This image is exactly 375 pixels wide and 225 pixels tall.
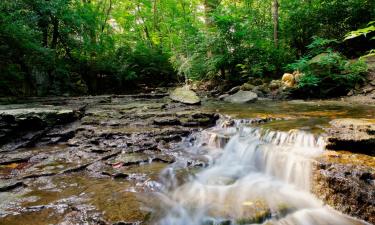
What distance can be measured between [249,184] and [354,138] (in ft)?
5.76

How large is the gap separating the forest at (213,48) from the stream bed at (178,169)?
4.30m

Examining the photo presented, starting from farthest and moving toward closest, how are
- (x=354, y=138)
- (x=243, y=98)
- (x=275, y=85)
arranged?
1. (x=275, y=85)
2. (x=243, y=98)
3. (x=354, y=138)

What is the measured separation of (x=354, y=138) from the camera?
176 inches

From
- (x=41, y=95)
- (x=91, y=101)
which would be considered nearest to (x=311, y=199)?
(x=91, y=101)

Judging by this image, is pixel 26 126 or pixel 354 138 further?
pixel 26 126

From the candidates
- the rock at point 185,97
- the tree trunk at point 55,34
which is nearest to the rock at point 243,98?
the rock at point 185,97

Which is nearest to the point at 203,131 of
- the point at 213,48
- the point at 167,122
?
the point at 167,122

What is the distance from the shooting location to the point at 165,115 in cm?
818

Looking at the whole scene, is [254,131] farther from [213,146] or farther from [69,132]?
[69,132]

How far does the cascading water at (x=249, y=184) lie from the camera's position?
3.79 m

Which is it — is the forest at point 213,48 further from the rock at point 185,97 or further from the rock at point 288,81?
the rock at point 185,97

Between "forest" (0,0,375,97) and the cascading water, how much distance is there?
228 inches

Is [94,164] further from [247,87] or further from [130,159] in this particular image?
[247,87]

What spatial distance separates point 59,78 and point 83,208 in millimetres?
11998
